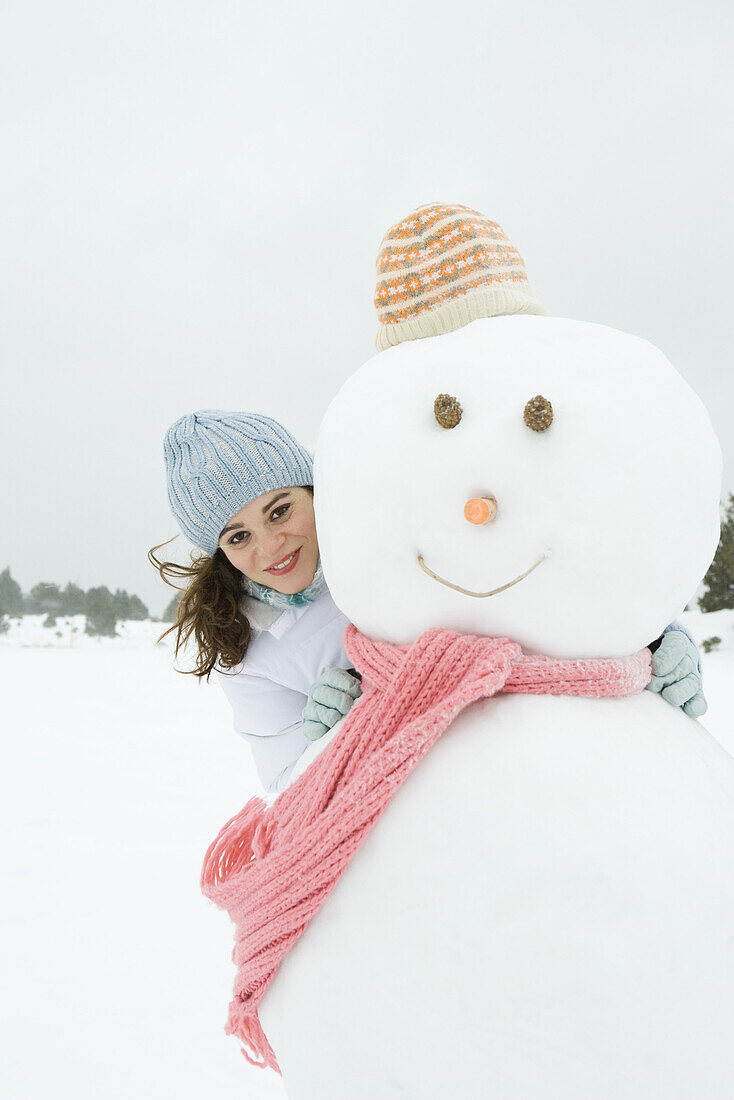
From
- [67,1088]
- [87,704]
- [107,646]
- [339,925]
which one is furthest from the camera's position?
[107,646]

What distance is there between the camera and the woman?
1.47 meters

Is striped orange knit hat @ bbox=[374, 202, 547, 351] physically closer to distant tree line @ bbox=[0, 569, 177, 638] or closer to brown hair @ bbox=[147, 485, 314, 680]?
brown hair @ bbox=[147, 485, 314, 680]

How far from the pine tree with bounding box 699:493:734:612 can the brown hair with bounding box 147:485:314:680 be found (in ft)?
28.9

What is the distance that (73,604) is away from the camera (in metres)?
14.0

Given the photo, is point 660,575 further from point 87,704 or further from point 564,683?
point 87,704

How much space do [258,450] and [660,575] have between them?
83cm

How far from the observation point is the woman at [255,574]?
4.82ft

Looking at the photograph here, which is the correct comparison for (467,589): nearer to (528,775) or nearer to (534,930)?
(528,775)

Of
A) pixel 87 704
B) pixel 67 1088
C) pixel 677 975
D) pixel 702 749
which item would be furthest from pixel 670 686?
pixel 87 704

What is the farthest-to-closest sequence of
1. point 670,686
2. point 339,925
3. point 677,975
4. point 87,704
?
1. point 87,704
2. point 670,686
3. point 339,925
4. point 677,975

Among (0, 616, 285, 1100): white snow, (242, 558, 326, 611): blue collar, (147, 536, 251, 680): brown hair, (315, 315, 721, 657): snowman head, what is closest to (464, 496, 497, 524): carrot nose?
(315, 315, 721, 657): snowman head

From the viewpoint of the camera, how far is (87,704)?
5.71 m

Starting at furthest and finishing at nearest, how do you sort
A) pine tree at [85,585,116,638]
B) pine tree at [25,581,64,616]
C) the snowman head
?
pine tree at [25,581,64,616] → pine tree at [85,585,116,638] → the snowman head

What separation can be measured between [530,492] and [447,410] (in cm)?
13
